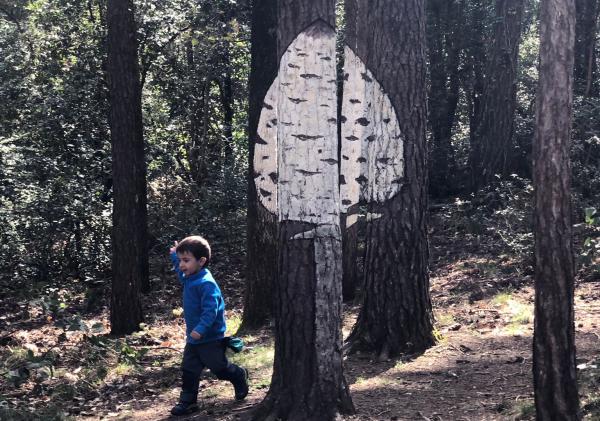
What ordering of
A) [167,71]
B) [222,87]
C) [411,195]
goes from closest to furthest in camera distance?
1. [411,195]
2. [167,71]
3. [222,87]

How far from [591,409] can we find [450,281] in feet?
22.9

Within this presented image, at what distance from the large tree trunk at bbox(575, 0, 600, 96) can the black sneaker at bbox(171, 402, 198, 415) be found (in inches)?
615

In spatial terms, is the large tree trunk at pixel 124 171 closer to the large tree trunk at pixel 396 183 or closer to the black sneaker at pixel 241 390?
the large tree trunk at pixel 396 183

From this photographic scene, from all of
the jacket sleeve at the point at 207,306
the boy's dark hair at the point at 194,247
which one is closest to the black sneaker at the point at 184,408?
the jacket sleeve at the point at 207,306

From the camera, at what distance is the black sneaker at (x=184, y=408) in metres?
6.44

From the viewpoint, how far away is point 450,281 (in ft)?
Result: 39.7

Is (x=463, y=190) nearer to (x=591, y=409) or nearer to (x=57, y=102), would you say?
(x=57, y=102)

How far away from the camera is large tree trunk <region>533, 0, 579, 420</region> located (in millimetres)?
4398

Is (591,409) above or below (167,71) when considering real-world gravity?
below

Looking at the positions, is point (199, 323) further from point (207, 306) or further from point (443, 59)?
point (443, 59)

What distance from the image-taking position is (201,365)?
645 cm

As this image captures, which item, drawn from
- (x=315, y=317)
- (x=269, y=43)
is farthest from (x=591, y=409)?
(x=269, y=43)

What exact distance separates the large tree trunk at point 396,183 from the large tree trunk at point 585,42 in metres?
12.8

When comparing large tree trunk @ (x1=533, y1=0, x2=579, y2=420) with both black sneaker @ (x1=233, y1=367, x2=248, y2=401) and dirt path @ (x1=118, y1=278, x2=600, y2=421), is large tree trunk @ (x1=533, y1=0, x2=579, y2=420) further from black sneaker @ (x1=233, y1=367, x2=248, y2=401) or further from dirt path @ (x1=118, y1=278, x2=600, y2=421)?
black sneaker @ (x1=233, y1=367, x2=248, y2=401)
